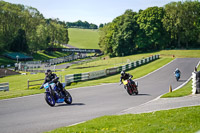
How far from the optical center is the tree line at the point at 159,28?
86688 millimetres

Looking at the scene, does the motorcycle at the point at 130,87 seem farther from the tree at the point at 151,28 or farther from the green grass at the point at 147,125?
the tree at the point at 151,28

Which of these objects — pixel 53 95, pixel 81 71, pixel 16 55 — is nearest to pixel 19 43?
pixel 16 55

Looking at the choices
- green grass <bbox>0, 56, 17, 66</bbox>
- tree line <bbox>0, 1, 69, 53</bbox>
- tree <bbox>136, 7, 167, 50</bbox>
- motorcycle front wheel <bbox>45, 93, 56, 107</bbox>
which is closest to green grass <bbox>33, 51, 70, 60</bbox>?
tree line <bbox>0, 1, 69, 53</bbox>

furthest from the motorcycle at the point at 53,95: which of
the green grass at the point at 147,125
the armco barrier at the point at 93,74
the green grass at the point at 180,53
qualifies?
the green grass at the point at 180,53

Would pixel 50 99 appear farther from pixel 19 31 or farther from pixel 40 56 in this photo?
pixel 40 56

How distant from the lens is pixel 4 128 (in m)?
10.2

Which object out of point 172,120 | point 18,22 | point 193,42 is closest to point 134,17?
point 193,42

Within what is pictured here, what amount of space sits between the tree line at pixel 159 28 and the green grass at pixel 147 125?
77.0 meters

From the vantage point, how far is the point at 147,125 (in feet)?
28.8

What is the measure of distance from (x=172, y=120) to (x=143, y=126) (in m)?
1.36

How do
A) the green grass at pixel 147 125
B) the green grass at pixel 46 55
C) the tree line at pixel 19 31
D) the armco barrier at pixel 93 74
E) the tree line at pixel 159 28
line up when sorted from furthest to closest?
1. the green grass at pixel 46 55
2. the tree line at pixel 19 31
3. the tree line at pixel 159 28
4. the armco barrier at pixel 93 74
5. the green grass at pixel 147 125

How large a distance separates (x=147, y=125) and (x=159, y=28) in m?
81.5

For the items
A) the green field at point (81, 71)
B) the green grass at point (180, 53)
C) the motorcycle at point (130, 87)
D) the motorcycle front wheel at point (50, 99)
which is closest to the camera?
the motorcycle front wheel at point (50, 99)

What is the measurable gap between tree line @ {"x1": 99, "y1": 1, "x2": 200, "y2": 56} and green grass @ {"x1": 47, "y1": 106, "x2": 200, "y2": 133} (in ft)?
253
